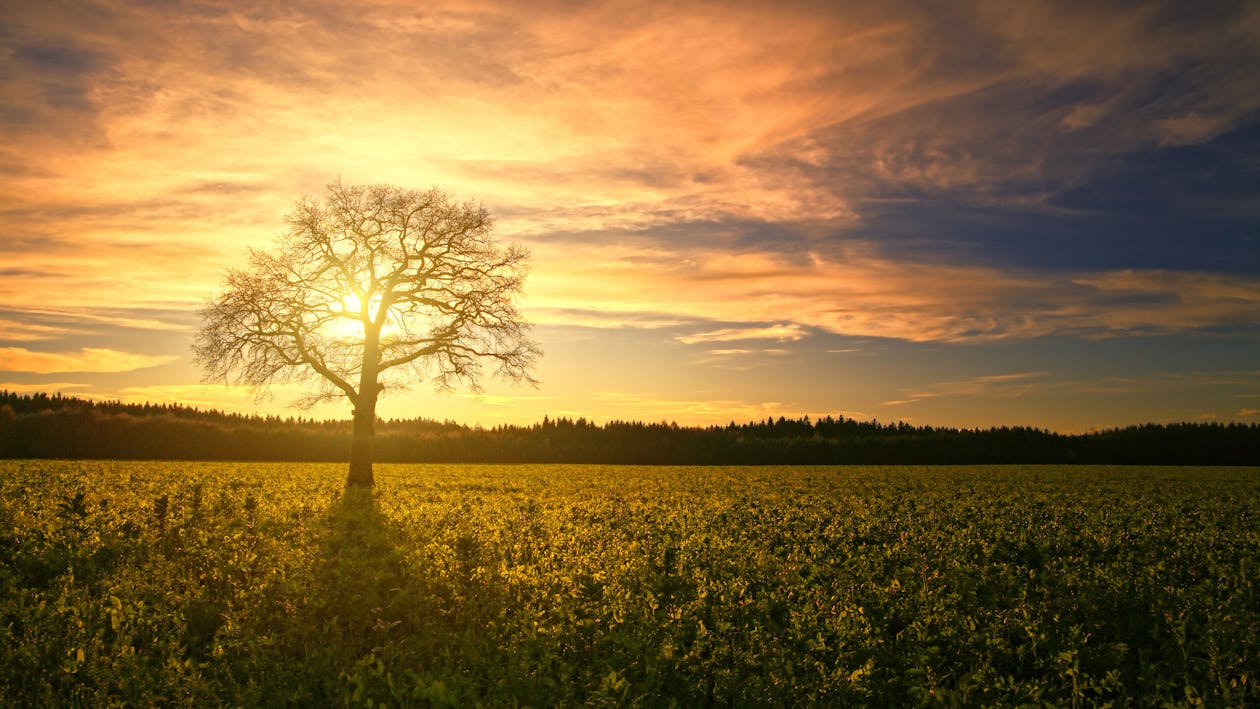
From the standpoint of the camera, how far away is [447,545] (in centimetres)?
1645

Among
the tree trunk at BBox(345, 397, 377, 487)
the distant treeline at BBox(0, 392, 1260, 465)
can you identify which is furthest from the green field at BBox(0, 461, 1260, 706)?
the distant treeline at BBox(0, 392, 1260, 465)

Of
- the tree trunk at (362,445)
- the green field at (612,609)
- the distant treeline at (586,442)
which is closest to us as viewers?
the green field at (612,609)

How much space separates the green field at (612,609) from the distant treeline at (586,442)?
63086 millimetres

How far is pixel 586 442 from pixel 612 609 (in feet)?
271

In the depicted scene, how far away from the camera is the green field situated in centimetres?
905

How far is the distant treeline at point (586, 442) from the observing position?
7519 centimetres

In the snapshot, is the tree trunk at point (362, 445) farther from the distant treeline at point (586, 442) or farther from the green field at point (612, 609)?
the distant treeline at point (586, 442)

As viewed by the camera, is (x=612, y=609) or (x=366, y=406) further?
(x=366, y=406)

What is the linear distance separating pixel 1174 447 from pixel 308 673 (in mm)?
110507

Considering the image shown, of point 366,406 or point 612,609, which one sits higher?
point 366,406

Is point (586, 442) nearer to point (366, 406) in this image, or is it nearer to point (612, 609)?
point (366, 406)

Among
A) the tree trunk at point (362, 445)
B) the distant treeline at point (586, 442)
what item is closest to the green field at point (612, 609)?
the tree trunk at point (362, 445)

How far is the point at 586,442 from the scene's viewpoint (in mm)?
92875

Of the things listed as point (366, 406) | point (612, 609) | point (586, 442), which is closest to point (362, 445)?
point (366, 406)
